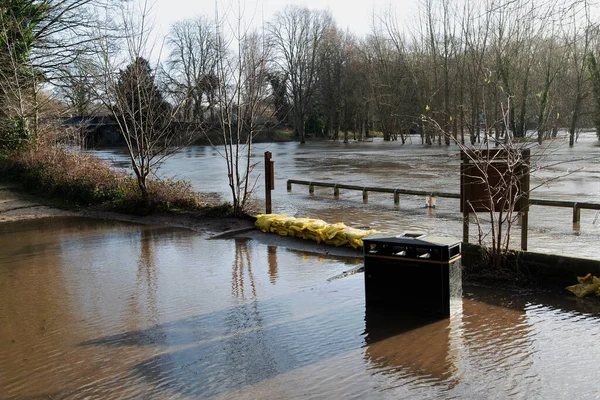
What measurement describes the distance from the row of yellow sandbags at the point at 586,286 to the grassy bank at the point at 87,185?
8.12 meters

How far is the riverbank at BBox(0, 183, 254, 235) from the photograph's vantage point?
41.5ft

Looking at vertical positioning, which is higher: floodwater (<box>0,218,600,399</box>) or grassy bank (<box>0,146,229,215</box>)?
grassy bank (<box>0,146,229,215</box>)

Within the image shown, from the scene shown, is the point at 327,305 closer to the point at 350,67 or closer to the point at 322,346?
the point at 322,346

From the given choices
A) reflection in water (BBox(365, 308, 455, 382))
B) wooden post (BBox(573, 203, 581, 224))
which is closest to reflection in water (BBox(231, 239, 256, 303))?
reflection in water (BBox(365, 308, 455, 382))

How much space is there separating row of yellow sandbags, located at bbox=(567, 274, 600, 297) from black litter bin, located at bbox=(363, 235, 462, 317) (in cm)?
Result: 157

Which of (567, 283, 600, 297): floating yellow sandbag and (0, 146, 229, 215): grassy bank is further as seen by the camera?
(0, 146, 229, 215): grassy bank

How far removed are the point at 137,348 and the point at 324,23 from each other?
68.2 meters

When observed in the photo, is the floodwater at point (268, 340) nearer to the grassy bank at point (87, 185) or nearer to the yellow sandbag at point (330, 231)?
the yellow sandbag at point (330, 231)

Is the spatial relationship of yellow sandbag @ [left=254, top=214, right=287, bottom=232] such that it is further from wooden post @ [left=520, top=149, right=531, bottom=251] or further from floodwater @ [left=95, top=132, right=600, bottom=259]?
wooden post @ [left=520, top=149, right=531, bottom=251]

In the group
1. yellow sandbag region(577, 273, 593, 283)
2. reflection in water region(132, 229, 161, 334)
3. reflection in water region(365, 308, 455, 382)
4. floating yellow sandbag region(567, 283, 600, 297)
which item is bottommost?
reflection in water region(365, 308, 455, 382)

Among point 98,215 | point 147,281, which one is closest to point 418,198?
point 98,215

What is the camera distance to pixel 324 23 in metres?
69.7

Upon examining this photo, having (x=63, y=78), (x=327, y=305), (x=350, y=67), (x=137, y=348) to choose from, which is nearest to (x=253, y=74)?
(x=327, y=305)

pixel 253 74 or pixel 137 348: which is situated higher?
pixel 253 74
